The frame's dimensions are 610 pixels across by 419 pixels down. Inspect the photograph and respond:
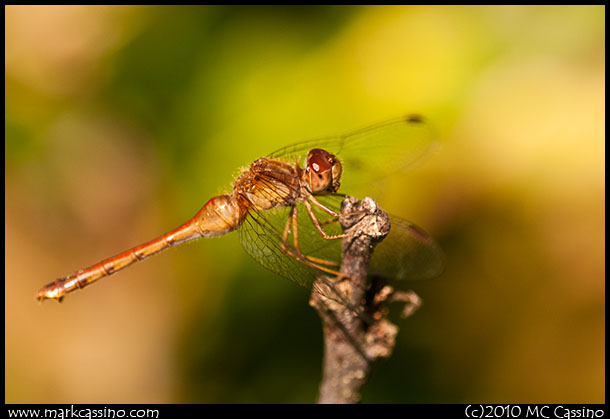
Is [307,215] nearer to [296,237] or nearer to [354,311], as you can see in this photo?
[296,237]

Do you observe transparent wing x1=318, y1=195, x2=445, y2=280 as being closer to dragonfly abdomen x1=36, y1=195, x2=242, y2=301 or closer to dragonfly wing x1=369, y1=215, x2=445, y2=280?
dragonfly wing x1=369, y1=215, x2=445, y2=280

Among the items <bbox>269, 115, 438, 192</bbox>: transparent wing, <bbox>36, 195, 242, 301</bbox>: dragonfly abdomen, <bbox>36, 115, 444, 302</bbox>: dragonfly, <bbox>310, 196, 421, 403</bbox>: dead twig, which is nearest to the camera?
<bbox>310, 196, 421, 403</bbox>: dead twig

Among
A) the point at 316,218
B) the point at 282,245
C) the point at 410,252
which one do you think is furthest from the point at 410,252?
the point at 282,245

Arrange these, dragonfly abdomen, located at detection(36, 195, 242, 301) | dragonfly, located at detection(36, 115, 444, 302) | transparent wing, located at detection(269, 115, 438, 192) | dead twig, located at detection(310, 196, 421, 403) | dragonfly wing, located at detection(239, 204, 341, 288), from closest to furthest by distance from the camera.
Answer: dead twig, located at detection(310, 196, 421, 403)
dragonfly wing, located at detection(239, 204, 341, 288)
dragonfly, located at detection(36, 115, 444, 302)
dragonfly abdomen, located at detection(36, 195, 242, 301)
transparent wing, located at detection(269, 115, 438, 192)

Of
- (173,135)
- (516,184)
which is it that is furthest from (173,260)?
(516,184)

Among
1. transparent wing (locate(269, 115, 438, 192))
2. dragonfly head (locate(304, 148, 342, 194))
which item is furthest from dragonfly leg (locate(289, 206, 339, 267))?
transparent wing (locate(269, 115, 438, 192))
